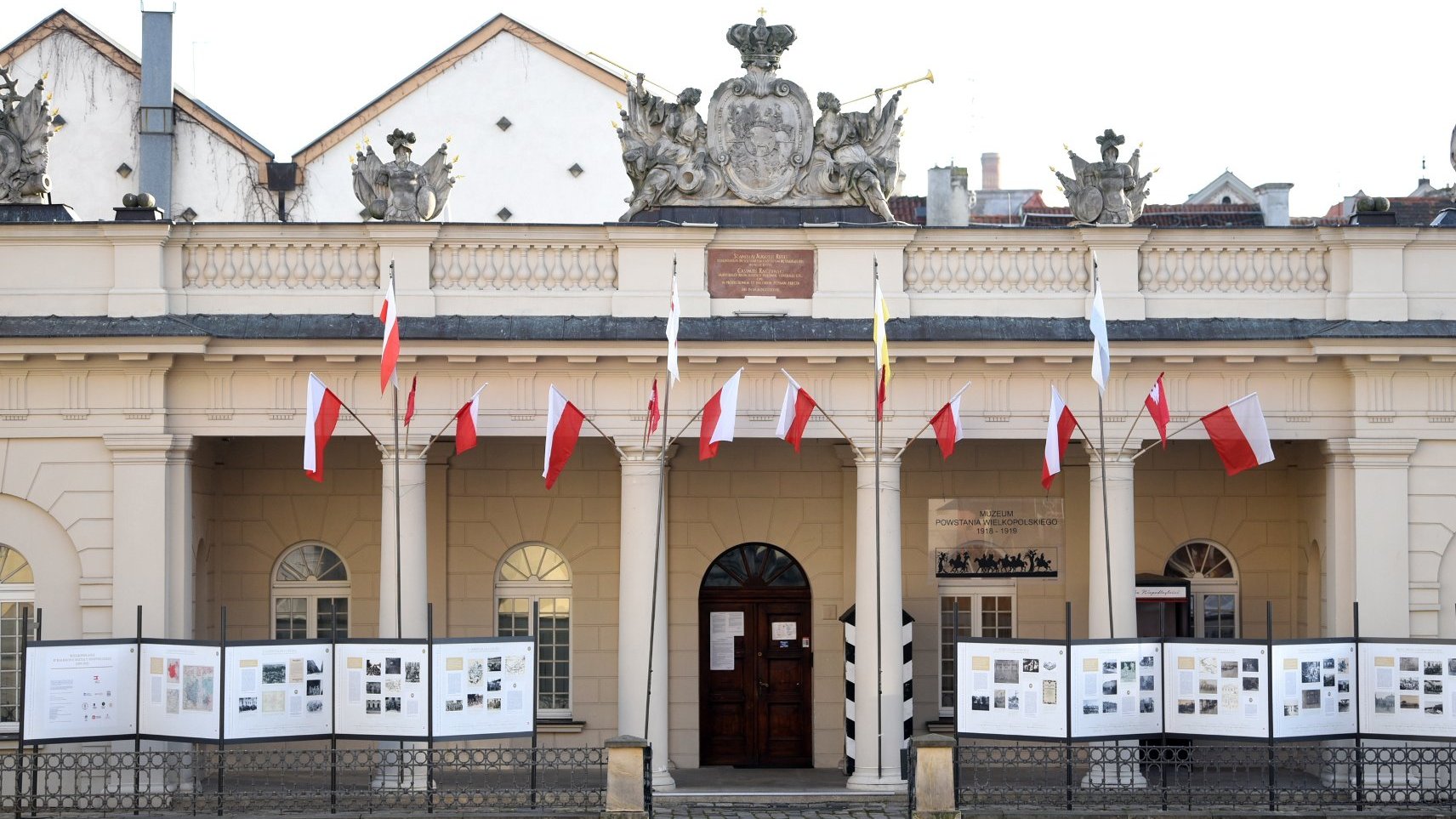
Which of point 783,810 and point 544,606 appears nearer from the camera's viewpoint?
point 783,810

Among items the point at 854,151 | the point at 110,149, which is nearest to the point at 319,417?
the point at 854,151

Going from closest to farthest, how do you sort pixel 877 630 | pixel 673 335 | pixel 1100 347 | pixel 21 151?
pixel 673 335, pixel 1100 347, pixel 877 630, pixel 21 151

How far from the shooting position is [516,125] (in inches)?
1441

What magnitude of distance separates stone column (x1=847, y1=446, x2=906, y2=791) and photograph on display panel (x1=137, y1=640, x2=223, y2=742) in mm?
7737

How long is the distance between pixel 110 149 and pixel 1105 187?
22.3 metres

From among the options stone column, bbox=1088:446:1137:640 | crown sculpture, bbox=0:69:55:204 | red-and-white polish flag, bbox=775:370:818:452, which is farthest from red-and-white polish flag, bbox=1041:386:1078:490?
crown sculpture, bbox=0:69:55:204

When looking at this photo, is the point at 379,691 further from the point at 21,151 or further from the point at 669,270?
the point at 21,151

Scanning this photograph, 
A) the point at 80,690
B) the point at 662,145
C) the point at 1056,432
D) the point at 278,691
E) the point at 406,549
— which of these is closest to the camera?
the point at 80,690

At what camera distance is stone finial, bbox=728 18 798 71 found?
22625mm

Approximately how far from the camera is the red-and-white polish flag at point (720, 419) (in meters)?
20.7

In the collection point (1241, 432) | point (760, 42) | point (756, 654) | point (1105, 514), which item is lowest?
point (756, 654)

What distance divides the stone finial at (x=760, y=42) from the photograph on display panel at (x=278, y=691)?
9.02 m

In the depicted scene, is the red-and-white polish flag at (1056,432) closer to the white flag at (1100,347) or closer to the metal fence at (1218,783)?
the white flag at (1100,347)

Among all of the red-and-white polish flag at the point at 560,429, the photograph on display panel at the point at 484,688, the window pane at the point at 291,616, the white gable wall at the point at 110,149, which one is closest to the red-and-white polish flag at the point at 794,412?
the red-and-white polish flag at the point at 560,429
